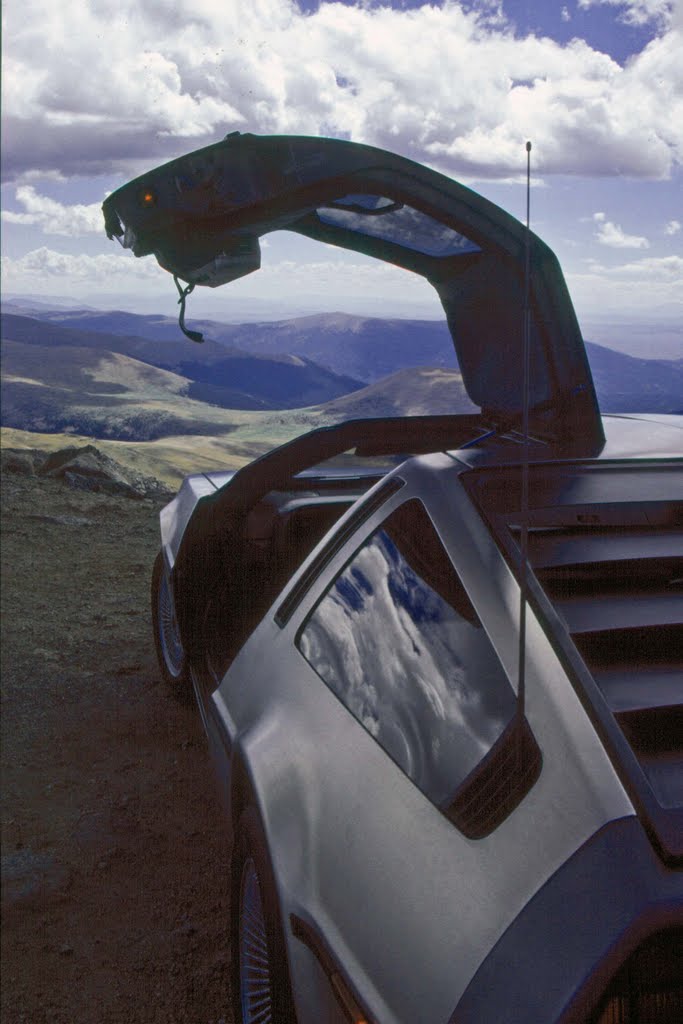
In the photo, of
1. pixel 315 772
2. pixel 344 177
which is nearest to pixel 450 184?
pixel 344 177

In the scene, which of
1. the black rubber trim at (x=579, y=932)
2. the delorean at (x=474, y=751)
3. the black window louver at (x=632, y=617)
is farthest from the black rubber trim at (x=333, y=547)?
the black rubber trim at (x=579, y=932)

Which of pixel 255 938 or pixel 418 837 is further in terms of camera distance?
pixel 255 938

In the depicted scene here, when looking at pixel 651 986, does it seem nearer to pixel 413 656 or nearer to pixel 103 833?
pixel 413 656

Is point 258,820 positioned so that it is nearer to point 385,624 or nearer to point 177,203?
point 385,624

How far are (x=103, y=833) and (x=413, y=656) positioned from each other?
8.38ft

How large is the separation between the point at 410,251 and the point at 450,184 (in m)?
0.54

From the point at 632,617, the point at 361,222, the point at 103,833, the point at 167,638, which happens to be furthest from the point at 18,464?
the point at 632,617

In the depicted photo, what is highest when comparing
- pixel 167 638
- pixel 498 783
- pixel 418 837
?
pixel 498 783

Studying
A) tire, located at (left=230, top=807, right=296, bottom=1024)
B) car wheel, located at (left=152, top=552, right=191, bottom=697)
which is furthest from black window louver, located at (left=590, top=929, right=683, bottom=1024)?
car wheel, located at (left=152, top=552, right=191, bottom=697)

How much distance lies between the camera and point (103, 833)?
374cm

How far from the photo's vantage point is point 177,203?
11.3ft

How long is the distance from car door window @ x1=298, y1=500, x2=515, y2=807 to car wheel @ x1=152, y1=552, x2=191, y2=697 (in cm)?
267

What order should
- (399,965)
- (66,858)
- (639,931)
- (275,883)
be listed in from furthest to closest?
(66,858), (275,883), (399,965), (639,931)

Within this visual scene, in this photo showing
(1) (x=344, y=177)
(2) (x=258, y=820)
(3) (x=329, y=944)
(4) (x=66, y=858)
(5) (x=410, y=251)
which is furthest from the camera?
(5) (x=410, y=251)
